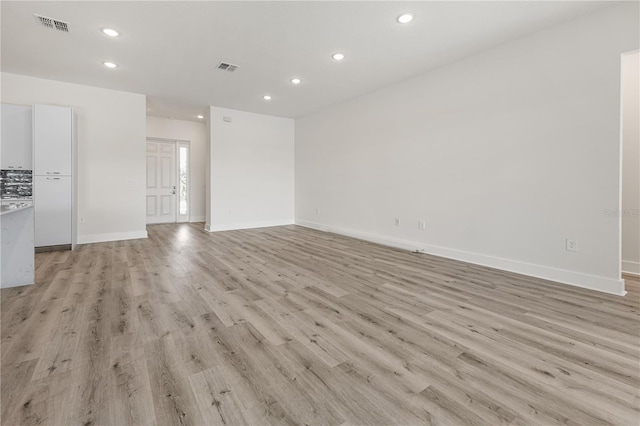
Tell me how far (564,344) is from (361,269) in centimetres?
200

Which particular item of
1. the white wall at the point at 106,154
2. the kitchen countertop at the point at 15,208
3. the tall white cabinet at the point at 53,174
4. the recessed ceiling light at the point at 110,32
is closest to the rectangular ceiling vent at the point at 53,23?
the recessed ceiling light at the point at 110,32

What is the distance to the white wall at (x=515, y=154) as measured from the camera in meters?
2.80

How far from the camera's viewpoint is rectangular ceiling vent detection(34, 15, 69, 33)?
118 inches

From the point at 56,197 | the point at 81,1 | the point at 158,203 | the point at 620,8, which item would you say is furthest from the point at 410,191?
the point at 158,203

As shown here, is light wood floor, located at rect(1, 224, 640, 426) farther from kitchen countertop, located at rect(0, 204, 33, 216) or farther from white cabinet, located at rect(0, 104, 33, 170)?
white cabinet, located at rect(0, 104, 33, 170)

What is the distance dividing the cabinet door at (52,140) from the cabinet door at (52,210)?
0.15 m

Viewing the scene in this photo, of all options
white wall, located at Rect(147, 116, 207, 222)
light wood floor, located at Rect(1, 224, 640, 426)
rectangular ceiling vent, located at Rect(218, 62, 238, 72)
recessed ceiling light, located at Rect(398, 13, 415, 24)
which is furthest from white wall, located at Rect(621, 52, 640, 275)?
white wall, located at Rect(147, 116, 207, 222)

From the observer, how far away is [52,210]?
14.2ft

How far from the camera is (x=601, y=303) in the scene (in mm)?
2508

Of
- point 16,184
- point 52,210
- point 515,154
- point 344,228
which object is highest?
point 515,154

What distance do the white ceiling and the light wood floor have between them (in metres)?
2.75

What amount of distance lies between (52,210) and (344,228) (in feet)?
16.3

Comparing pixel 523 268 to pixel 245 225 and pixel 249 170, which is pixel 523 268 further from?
pixel 249 170

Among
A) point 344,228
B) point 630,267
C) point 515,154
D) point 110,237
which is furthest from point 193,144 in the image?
point 630,267
